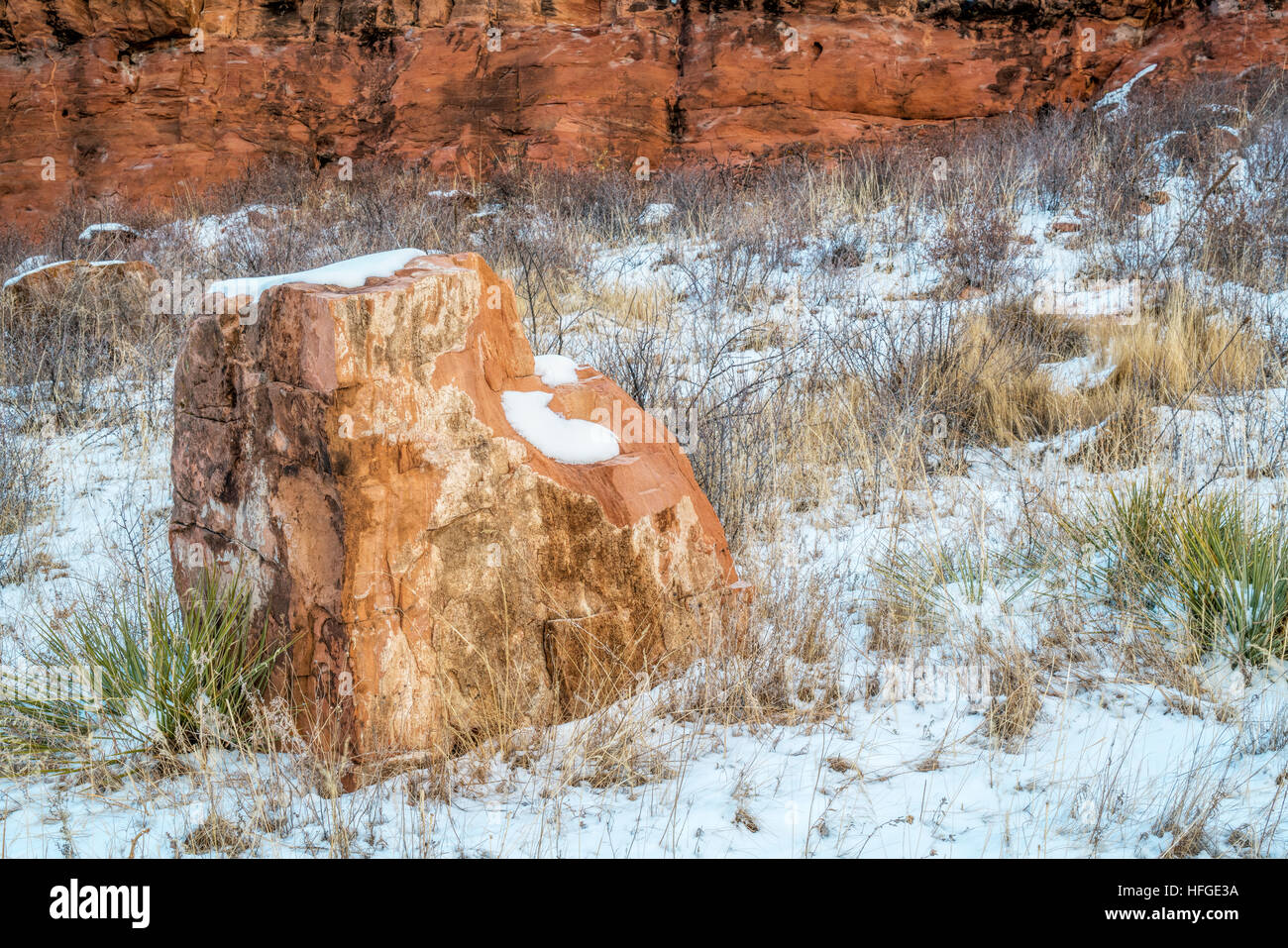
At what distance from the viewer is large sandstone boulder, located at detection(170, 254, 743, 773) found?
2.30 metres

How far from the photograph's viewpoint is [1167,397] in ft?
14.2

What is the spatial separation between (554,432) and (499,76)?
10.8m

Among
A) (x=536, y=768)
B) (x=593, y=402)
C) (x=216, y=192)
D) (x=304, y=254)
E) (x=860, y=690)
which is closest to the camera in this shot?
(x=536, y=768)

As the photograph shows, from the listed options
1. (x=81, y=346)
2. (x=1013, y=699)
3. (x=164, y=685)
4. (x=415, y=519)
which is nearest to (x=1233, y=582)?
(x=1013, y=699)

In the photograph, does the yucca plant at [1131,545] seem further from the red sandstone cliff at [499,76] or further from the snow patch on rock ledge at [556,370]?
the red sandstone cliff at [499,76]

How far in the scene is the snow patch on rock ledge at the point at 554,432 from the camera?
8.81ft

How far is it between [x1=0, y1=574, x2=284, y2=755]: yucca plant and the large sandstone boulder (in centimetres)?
9

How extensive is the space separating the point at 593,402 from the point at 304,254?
16.3 feet

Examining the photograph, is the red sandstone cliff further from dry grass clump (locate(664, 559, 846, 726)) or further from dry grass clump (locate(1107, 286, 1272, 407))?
dry grass clump (locate(664, 559, 846, 726))

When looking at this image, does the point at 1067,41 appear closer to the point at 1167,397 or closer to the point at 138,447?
the point at 1167,397

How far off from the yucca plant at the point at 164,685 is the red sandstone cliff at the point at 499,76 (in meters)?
10.2

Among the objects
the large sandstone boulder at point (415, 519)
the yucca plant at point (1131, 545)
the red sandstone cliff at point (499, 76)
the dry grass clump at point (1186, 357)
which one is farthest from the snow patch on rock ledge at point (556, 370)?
the red sandstone cliff at point (499, 76)

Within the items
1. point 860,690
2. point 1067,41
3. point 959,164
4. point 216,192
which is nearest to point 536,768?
point 860,690

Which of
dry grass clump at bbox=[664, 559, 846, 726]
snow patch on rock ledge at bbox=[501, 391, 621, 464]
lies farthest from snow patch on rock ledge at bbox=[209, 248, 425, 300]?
dry grass clump at bbox=[664, 559, 846, 726]
